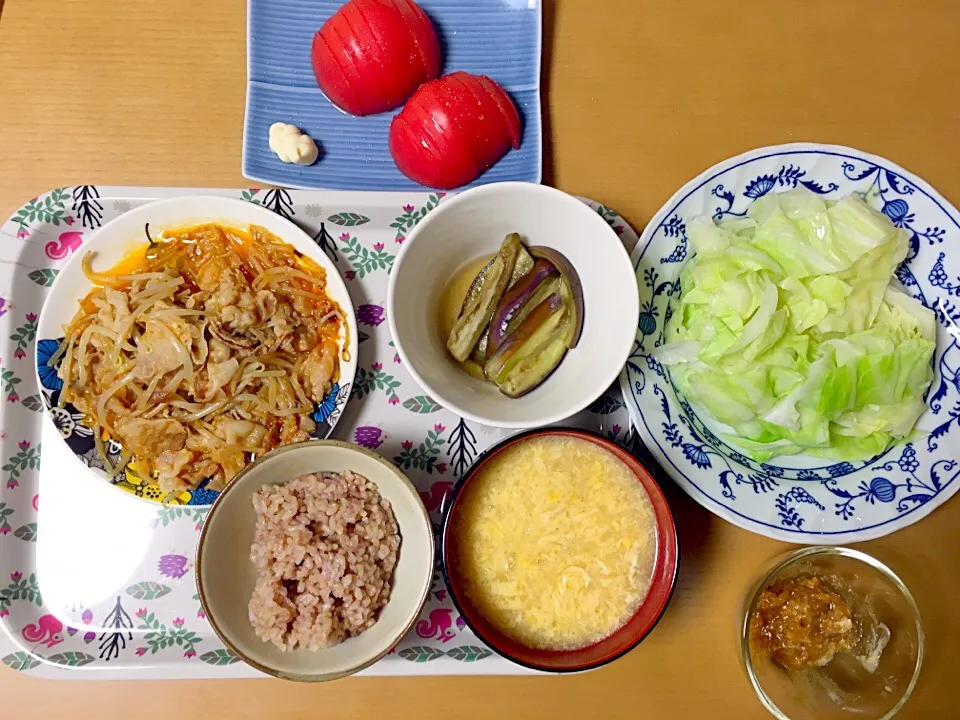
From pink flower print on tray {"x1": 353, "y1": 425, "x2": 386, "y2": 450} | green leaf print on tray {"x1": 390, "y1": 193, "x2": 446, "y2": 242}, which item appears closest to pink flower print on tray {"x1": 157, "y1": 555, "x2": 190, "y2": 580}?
pink flower print on tray {"x1": 353, "y1": 425, "x2": 386, "y2": 450}

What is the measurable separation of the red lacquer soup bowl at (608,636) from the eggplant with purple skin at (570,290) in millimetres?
261

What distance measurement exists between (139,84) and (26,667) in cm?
157

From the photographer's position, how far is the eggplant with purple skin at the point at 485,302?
1.60m

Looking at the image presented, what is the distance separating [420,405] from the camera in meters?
1.73

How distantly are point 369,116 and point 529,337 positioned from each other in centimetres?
80

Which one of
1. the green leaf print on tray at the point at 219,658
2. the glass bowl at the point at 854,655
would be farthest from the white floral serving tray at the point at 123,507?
the glass bowl at the point at 854,655

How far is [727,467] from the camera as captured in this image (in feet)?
5.32

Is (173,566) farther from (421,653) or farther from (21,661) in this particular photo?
(421,653)

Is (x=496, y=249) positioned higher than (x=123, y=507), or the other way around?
(x=496, y=249)

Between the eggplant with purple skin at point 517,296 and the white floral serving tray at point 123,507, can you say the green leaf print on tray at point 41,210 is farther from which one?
the eggplant with purple skin at point 517,296

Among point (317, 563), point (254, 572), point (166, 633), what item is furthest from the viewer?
point (166, 633)

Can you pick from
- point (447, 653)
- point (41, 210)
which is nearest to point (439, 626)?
point (447, 653)

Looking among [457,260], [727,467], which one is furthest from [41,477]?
[727,467]

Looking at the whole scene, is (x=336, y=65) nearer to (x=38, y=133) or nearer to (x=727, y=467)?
Result: (x=38, y=133)
